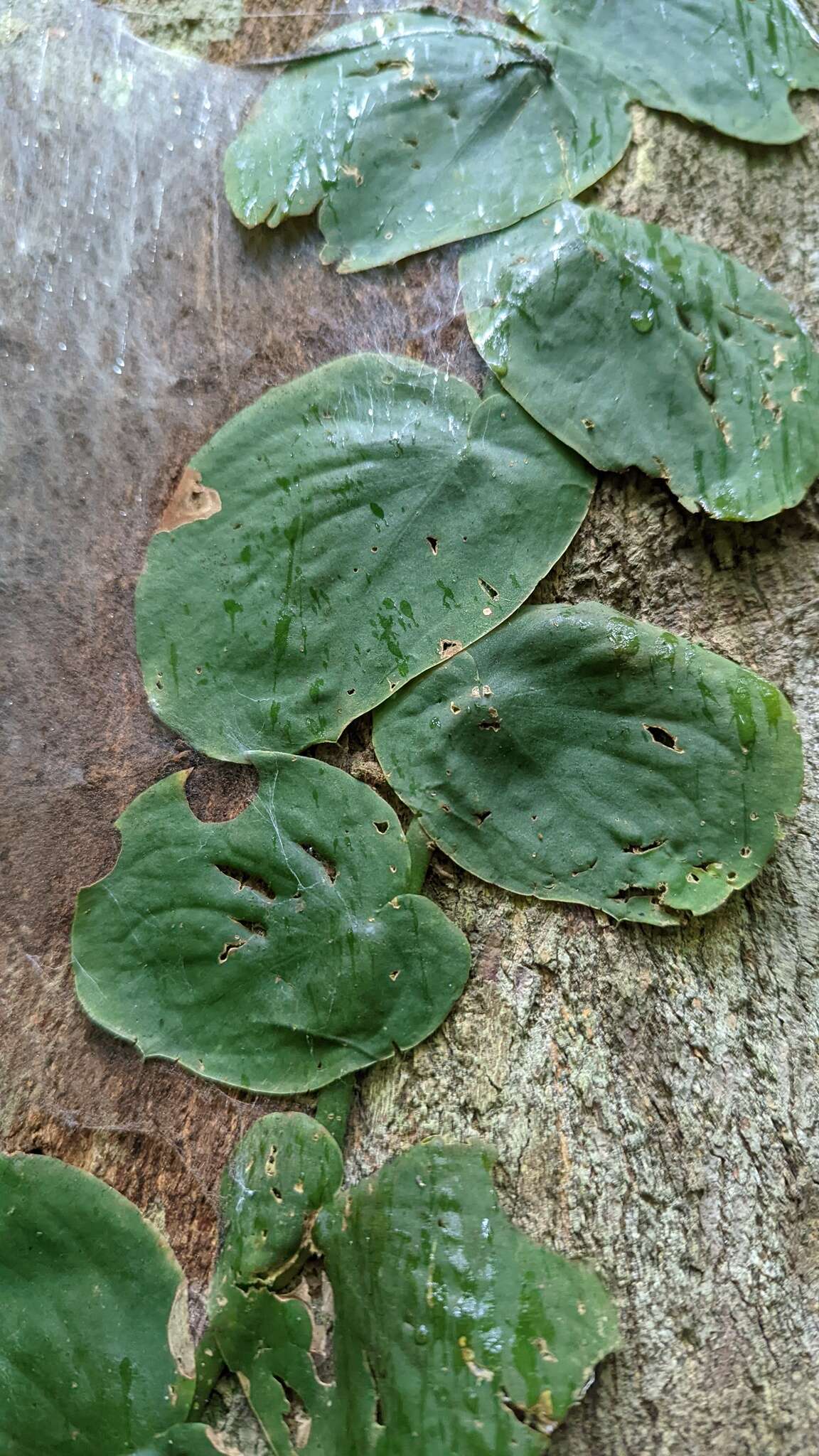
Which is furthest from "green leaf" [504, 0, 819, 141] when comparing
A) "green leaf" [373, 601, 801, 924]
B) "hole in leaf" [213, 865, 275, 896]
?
"hole in leaf" [213, 865, 275, 896]

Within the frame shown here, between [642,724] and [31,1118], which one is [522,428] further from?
[31,1118]

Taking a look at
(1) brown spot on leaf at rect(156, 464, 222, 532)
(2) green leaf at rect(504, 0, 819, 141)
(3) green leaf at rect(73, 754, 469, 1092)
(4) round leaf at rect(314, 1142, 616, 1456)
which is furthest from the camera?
(2) green leaf at rect(504, 0, 819, 141)

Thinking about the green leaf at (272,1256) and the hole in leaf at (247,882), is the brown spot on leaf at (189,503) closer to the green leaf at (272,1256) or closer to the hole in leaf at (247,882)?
the hole in leaf at (247,882)

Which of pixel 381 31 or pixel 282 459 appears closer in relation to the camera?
pixel 282 459

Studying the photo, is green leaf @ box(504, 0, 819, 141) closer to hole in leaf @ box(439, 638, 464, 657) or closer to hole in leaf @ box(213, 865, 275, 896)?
hole in leaf @ box(439, 638, 464, 657)

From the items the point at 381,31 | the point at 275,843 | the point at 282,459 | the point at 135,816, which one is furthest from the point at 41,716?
the point at 381,31

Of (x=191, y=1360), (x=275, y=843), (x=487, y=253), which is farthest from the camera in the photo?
(x=487, y=253)
